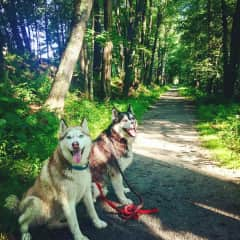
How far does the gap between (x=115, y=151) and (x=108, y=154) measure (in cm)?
14

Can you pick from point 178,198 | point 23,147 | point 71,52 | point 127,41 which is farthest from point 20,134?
point 127,41

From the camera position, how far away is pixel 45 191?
172 inches

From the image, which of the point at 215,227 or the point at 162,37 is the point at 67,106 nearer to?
the point at 215,227

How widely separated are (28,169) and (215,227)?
338cm

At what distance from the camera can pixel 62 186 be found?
432cm

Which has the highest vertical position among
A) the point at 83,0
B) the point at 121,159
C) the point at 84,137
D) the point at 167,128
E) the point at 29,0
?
the point at 29,0

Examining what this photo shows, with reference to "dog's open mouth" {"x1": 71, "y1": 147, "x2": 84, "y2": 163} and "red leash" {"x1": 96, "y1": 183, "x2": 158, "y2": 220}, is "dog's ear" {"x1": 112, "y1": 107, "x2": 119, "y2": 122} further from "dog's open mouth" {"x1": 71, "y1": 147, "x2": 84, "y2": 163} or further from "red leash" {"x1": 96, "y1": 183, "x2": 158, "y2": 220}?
"dog's open mouth" {"x1": 71, "y1": 147, "x2": 84, "y2": 163}

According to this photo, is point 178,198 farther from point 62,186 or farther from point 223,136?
point 223,136

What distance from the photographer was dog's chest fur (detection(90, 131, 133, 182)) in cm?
575

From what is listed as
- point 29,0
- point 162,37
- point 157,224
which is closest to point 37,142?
point 157,224

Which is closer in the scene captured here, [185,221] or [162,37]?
[185,221]

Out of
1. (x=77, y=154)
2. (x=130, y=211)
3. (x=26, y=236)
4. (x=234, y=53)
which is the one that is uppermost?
(x=234, y=53)

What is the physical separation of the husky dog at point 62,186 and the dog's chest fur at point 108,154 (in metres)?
1.25

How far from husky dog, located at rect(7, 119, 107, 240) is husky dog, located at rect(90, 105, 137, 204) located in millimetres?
1267
